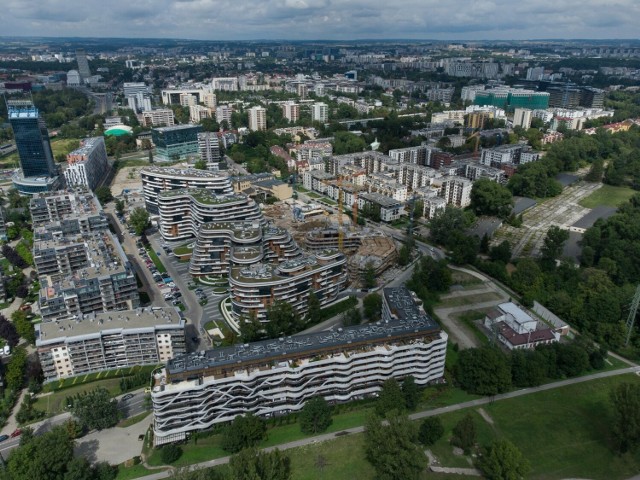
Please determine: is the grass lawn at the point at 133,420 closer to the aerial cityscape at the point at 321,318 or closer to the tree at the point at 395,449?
the aerial cityscape at the point at 321,318

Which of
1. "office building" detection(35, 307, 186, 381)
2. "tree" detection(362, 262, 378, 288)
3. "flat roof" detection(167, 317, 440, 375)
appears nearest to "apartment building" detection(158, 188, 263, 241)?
"tree" detection(362, 262, 378, 288)

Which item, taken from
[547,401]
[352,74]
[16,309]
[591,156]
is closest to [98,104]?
[352,74]

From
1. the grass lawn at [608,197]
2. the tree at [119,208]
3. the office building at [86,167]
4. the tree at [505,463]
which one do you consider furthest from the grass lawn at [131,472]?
the grass lawn at [608,197]

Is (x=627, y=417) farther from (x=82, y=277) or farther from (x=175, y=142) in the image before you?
(x=175, y=142)

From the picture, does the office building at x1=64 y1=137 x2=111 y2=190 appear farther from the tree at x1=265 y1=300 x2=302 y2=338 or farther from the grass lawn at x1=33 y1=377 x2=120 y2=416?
the tree at x1=265 y1=300 x2=302 y2=338

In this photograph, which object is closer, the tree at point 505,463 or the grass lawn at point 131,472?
the tree at point 505,463

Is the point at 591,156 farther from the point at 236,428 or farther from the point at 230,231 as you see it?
the point at 236,428

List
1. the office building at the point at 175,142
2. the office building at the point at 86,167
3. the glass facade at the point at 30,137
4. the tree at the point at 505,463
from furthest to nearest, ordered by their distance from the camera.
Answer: the office building at the point at 175,142, the office building at the point at 86,167, the glass facade at the point at 30,137, the tree at the point at 505,463
